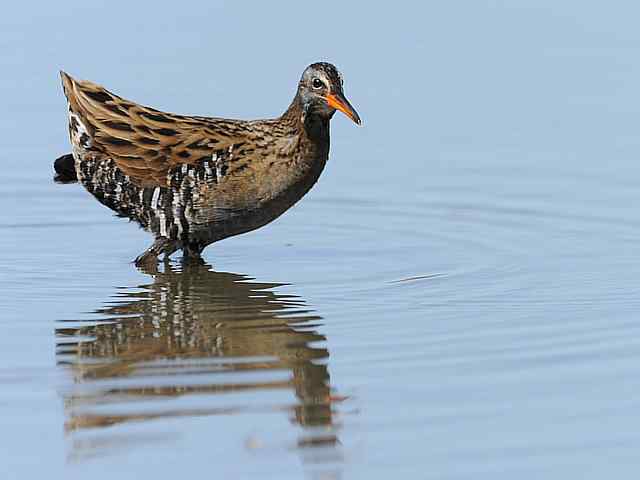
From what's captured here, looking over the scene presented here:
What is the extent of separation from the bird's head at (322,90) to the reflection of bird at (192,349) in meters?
1.17

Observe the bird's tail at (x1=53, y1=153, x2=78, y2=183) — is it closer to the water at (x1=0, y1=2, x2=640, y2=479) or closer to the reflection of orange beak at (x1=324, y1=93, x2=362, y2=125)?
the water at (x1=0, y1=2, x2=640, y2=479)

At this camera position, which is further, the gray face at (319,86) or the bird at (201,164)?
the bird at (201,164)

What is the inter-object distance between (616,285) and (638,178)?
280 centimetres

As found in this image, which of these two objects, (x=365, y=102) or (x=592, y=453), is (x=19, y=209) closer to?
(x=365, y=102)

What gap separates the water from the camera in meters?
7.27

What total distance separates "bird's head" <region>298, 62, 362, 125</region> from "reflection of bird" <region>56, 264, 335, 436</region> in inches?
45.9

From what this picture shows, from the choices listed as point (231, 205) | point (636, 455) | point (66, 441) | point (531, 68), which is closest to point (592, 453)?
point (636, 455)

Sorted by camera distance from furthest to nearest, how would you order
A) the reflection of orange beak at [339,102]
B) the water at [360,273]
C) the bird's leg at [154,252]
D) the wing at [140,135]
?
1. the bird's leg at [154,252]
2. the wing at [140,135]
3. the reflection of orange beak at [339,102]
4. the water at [360,273]

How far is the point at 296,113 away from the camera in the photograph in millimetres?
11117

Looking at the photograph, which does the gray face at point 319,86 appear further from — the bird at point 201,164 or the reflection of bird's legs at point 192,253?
the reflection of bird's legs at point 192,253

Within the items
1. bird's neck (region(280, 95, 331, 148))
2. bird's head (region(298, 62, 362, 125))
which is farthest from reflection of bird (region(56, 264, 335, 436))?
bird's head (region(298, 62, 362, 125))

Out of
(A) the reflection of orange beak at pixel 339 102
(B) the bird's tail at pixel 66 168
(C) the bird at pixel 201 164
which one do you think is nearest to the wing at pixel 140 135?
(C) the bird at pixel 201 164

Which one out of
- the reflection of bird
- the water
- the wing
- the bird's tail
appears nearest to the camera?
the water

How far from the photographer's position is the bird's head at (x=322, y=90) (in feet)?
35.3
